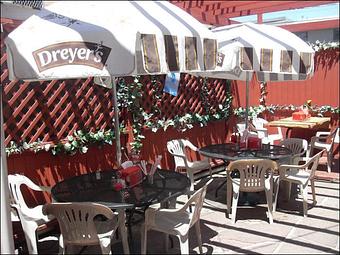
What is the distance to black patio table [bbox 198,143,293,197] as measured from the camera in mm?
4203

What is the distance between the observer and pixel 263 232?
3641 millimetres

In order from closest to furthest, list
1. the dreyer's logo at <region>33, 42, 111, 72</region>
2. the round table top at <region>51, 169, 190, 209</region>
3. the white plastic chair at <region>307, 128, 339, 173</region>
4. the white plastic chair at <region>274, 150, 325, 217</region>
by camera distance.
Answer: the dreyer's logo at <region>33, 42, 111, 72</region> → the round table top at <region>51, 169, 190, 209</region> → the white plastic chair at <region>274, 150, 325, 217</region> → the white plastic chair at <region>307, 128, 339, 173</region>

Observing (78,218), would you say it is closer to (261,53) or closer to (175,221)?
(175,221)

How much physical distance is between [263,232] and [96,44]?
251 cm

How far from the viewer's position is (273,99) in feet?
25.7

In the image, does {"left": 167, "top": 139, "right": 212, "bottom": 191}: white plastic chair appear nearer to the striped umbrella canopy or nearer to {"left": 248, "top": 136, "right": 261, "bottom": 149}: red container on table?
{"left": 248, "top": 136, "right": 261, "bottom": 149}: red container on table

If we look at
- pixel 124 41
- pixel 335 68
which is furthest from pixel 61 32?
pixel 335 68

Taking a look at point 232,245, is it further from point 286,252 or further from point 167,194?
point 167,194

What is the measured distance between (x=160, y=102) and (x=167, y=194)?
2.61 metres

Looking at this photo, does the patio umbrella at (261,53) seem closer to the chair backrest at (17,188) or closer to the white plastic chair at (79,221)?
the white plastic chair at (79,221)

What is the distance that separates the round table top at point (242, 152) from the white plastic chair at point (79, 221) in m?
1.97

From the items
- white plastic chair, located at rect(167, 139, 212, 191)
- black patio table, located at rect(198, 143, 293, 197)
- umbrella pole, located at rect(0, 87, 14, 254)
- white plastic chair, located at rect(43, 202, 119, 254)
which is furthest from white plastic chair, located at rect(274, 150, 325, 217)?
umbrella pole, located at rect(0, 87, 14, 254)

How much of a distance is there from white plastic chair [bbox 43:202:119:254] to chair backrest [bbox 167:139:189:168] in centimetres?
232

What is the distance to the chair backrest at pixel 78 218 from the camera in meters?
2.51
